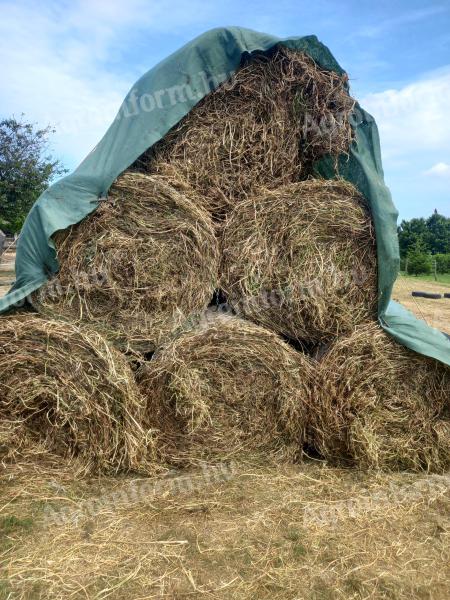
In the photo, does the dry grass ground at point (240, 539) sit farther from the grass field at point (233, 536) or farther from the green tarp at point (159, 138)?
the green tarp at point (159, 138)

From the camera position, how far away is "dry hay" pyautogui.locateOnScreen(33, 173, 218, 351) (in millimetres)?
3678

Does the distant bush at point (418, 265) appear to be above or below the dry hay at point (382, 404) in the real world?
above

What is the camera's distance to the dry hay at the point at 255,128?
403 cm

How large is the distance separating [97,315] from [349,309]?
1778 millimetres

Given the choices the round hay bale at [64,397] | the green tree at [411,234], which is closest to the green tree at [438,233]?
the green tree at [411,234]

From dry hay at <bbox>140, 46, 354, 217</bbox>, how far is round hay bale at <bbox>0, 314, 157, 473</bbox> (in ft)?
4.67

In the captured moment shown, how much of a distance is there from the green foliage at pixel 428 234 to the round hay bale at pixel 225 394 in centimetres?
3313

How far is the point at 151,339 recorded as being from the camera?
3762 mm

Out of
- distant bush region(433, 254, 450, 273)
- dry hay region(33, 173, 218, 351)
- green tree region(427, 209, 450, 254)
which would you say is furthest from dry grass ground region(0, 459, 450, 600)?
green tree region(427, 209, 450, 254)

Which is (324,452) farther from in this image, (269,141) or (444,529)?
(269,141)

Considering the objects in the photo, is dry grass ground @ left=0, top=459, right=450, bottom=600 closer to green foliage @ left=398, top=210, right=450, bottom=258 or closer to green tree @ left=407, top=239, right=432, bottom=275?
green tree @ left=407, top=239, right=432, bottom=275

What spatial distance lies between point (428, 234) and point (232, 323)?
41.9m

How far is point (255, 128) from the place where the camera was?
13.6ft

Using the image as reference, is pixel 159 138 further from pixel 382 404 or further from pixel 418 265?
pixel 418 265
